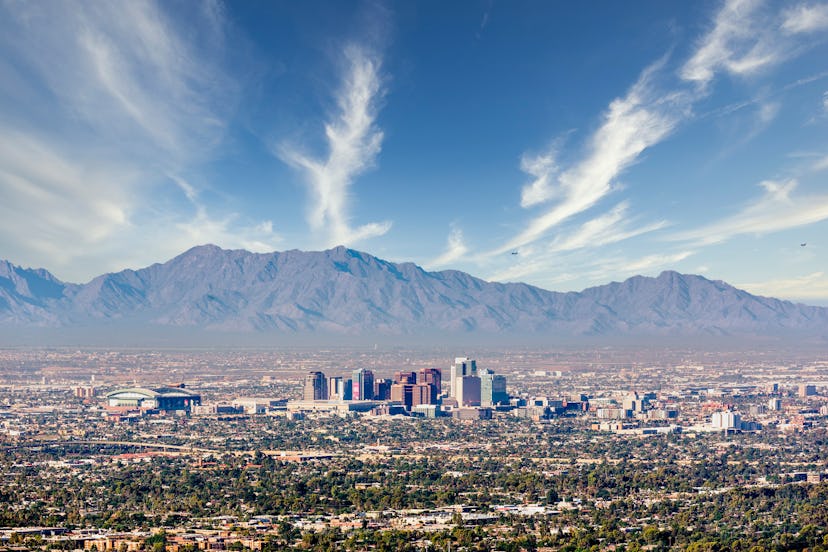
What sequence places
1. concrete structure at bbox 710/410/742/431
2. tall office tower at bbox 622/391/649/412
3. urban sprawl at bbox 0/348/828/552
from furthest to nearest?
tall office tower at bbox 622/391/649/412 → concrete structure at bbox 710/410/742/431 → urban sprawl at bbox 0/348/828/552

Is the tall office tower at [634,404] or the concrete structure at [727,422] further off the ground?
the tall office tower at [634,404]

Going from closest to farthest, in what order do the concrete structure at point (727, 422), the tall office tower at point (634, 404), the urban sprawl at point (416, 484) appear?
the urban sprawl at point (416, 484)
the concrete structure at point (727, 422)
the tall office tower at point (634, 404)

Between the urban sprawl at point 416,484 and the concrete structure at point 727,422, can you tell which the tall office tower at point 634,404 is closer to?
the urban sprawl at point 416,484

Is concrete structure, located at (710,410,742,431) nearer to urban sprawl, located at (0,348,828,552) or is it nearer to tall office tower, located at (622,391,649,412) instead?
urban sprawl, located at (0,348,828,552)

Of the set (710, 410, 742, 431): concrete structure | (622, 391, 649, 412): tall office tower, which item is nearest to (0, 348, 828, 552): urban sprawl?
(710, 410, 742, 431): concrete structure

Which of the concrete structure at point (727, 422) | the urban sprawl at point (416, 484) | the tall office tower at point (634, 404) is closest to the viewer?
the urban sprawl at point (416, 484)

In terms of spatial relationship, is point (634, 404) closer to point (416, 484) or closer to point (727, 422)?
point (727, 422)

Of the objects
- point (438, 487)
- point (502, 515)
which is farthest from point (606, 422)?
point (502, 515)

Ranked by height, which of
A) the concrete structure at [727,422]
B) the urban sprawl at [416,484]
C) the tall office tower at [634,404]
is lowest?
the urban sprawl at [416,484]

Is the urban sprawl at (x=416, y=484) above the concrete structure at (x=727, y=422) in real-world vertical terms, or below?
below

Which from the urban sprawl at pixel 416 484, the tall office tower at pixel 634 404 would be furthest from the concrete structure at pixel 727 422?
the tall office tower at pixel 634 404

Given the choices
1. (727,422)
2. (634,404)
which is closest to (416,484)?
(727,422)

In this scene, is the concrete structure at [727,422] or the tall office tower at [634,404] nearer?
the concrete structure at [727,422]
